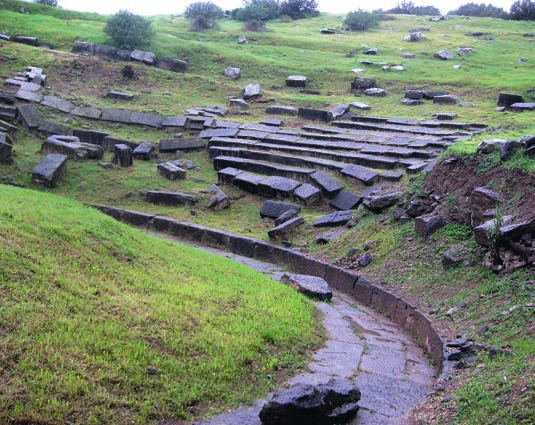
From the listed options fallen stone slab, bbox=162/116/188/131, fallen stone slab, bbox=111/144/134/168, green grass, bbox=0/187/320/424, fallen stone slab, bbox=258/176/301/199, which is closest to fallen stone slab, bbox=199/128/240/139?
fallen stone slab, bbox=162/116/188/131

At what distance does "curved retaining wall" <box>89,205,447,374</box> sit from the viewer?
8.72 meters

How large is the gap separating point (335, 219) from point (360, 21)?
2966 centimetres

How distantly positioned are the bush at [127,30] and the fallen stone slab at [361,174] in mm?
15600

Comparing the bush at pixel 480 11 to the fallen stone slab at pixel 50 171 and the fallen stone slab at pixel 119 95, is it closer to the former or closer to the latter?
the fallen stone slab at pixel 119 95

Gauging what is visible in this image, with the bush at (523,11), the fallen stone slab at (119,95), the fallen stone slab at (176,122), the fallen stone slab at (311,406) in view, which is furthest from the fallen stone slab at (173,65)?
the bush at (523,11)

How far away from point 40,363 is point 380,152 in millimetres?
13678

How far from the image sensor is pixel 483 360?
22.0ft

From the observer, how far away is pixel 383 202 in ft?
44.1

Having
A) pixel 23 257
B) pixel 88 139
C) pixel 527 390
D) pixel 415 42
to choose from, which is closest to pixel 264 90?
pixel 88 139

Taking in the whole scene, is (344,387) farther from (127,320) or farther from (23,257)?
(23,257)

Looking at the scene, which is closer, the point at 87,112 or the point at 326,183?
the point at 326,183

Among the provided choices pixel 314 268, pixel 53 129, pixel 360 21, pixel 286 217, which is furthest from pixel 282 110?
pixel 360 21

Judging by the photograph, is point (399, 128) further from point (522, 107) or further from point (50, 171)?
point (50, 171)

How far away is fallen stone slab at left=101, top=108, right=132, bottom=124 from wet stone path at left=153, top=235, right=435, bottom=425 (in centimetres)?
1380
